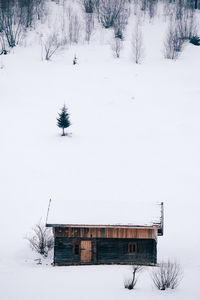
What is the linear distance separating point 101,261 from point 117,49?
4703 cm

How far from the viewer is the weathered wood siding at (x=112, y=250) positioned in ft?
67.4

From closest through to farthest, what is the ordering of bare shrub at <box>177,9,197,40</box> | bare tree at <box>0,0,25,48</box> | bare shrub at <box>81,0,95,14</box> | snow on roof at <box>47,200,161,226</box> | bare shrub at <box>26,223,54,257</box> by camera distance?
snow on roof at <box>47,200,161,226</box>, bare shrub at <box>26,223,54,257</box>, bare tree at <box>0,0,25,48</box>, bare shrub at <box>177,9,197,40</box>, bare shrub at <box>81,0,95,14</box>

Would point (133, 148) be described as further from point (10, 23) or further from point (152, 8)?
point (152, 8)

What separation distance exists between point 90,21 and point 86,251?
57956 mm

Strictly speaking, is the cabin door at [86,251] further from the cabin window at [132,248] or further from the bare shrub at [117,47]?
the bare shrub at [117,47]

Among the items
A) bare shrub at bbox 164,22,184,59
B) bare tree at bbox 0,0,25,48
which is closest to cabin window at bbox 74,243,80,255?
bare shrub at bbox 164,22,184,59

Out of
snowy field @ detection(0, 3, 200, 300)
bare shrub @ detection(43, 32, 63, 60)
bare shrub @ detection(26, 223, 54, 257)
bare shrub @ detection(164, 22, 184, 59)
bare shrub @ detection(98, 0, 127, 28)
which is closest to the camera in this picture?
snowy field @ detection(0, 3, 200, 300)

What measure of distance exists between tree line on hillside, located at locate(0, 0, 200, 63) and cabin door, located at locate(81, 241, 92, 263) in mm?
43925

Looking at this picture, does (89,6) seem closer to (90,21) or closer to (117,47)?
(90,21)

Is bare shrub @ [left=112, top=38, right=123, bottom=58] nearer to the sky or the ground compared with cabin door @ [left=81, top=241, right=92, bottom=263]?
nearer to the sky

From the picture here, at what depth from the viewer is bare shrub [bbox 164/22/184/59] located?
6022cm

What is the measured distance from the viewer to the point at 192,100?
48.4 m

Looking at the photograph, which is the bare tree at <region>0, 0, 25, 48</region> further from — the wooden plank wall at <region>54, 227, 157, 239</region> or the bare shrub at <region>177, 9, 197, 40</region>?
the wooden plank wall at <region>54, 227, 157, 239</region>

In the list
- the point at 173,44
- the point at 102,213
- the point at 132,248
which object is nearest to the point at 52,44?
the point at 173,44
